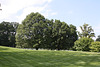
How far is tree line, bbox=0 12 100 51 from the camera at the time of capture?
46.8 meters

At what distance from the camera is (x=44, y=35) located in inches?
1927

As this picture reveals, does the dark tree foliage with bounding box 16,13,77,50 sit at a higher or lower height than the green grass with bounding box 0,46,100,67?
higher

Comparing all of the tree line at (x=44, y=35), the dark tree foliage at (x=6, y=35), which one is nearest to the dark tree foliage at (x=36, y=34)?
the tree line at (x=44, y=35)

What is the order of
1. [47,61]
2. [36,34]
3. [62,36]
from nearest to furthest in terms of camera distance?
[47,61] < [36,34] < [62,36]

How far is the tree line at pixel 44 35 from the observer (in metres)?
46.8

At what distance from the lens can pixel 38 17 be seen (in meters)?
49.6

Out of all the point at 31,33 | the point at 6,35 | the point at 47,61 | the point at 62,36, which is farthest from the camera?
the point at 6,35

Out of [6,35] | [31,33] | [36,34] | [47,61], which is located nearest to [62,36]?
[36,34]

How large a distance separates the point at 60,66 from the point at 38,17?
42.5 metres

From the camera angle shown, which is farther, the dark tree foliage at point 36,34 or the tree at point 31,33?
the dark tree foliage at point 36,34

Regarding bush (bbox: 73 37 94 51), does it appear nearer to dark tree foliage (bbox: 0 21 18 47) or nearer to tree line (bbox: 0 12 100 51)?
tree line (bbox: 0 12 100 51)

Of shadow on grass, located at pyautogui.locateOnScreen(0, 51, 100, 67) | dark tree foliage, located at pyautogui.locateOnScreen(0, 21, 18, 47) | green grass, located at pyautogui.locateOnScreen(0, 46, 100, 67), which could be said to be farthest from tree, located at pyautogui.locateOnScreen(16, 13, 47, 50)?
shadow on grass, located at pyautogui.locateOnScreen(0, 51, 100, 67)

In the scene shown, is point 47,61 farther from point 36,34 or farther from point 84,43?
point 84,43

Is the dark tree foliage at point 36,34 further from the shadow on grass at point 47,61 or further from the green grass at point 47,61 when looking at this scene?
the shadow on grass at point 47,61
